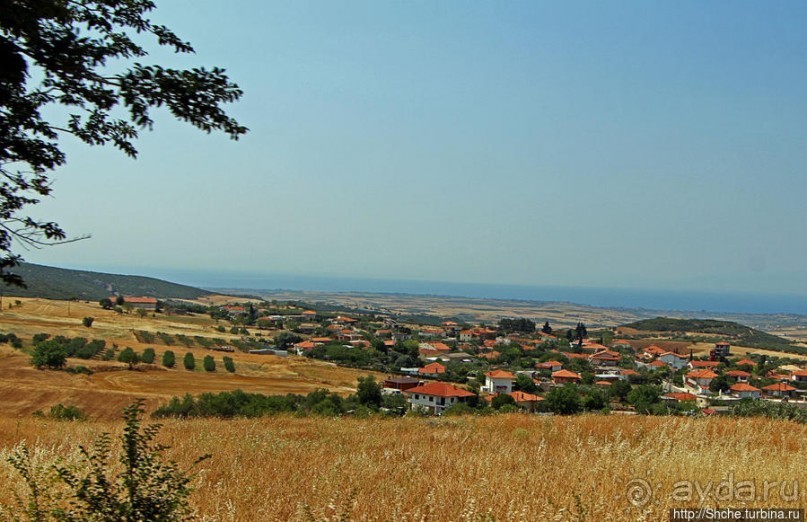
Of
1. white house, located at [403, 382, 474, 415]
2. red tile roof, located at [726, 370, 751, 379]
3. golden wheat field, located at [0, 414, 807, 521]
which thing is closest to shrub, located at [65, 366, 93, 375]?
white house, located at [403, 382, 474, 415]

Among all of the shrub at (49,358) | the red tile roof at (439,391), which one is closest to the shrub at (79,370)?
the shrub at (49,358)

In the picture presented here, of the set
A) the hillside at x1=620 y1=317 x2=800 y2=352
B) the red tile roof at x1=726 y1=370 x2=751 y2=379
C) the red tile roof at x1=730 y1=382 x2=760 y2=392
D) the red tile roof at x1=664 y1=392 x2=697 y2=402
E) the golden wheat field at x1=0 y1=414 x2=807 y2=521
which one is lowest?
the hillside at x1=620 y1=317 x2=800 y2=352

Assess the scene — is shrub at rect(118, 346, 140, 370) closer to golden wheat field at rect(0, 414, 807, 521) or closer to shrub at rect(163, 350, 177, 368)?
shrub at rect(163, 350, 177, 368)

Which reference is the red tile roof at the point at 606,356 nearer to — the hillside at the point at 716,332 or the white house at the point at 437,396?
the hillside at the point at 716,332

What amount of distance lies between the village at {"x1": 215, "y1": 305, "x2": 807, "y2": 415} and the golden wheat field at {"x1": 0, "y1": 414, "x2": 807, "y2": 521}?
15571 millimetres

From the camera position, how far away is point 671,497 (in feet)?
12.5

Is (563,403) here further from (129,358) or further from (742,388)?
(129,358)

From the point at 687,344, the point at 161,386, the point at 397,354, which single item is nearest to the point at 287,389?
the point at 161,386

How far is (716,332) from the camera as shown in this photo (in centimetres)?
10756

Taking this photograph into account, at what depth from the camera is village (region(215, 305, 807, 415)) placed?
33531 mm

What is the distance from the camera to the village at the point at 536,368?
33531mm

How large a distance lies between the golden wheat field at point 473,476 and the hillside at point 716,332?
317ft

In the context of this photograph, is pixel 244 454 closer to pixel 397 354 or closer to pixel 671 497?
pixel 671 497

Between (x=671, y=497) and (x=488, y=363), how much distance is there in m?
62.0
